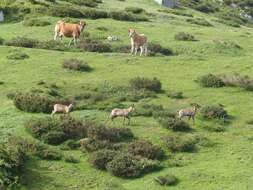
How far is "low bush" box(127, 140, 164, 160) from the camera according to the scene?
27.2 metres

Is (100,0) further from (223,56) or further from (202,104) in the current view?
(202,104)

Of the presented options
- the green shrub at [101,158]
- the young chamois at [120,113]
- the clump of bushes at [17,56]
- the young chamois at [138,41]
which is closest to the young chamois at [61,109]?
the young chamois at [120,113]

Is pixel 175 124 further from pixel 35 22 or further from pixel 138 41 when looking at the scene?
pixel 35 22

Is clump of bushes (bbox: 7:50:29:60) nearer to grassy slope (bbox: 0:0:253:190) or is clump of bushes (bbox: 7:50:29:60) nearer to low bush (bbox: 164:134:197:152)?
grassy slope (bbox: 0:0:253:190)

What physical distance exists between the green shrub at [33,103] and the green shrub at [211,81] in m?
10.8

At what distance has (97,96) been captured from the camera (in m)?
34.6

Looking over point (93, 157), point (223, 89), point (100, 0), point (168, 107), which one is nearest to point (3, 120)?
point (93, 157)

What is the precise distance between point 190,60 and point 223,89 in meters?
6.64

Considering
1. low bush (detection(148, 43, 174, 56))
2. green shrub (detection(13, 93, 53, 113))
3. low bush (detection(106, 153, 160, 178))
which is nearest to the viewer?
low bush (detection(106, 153, 160, 178))

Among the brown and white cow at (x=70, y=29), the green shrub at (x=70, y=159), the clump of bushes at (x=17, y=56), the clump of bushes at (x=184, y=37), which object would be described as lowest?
the green shrub at (x=70, y=159)

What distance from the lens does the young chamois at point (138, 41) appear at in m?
43.7

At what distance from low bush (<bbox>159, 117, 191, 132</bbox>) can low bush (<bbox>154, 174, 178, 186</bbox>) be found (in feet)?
17.9

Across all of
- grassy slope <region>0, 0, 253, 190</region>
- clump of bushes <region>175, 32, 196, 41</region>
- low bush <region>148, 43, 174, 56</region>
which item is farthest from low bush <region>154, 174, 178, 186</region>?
clump of bushes <region>175, 32, 196, 41</region>

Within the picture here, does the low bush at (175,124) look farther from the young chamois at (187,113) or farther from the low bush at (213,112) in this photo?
the low bush at (213,112)
